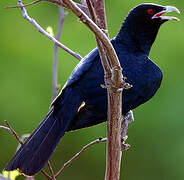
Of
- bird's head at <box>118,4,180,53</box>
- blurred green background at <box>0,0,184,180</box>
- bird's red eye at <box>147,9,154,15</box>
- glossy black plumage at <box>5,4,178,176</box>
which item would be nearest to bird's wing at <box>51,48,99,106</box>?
glossy black plumage at <box>5,4,178,176</box>

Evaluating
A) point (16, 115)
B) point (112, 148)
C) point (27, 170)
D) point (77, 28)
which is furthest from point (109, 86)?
point (77, 28)

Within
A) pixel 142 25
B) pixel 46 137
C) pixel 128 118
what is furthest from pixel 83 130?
pixel 46 137

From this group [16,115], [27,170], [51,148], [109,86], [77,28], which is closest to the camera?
[109,86]

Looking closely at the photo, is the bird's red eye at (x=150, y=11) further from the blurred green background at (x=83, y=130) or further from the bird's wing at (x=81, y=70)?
the blurred green background at (x=83, y=130)

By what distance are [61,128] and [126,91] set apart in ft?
1.43

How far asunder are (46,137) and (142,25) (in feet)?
3.53

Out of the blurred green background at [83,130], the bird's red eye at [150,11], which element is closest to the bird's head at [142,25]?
the bird's red eye at [150,11]

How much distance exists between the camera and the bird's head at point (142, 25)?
136 inches

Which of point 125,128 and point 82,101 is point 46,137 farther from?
point 125,128

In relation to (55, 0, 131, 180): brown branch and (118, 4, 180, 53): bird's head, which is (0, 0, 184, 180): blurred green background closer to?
(118, 4, 180, 53): bird's head

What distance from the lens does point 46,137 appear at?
2881 millimetres

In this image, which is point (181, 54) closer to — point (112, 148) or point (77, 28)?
point (77, 28)

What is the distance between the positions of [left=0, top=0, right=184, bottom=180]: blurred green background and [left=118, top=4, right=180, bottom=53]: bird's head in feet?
5.14

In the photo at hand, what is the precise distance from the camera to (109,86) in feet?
7.07
